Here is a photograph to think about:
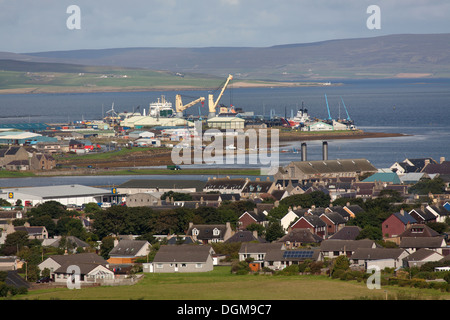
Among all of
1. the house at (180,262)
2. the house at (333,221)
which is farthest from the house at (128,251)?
the house at (333,221)

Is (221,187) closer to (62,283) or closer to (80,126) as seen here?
(62,283)

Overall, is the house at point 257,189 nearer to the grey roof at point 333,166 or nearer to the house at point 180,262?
the grey roof at point 333,166

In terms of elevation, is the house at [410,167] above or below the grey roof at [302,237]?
above

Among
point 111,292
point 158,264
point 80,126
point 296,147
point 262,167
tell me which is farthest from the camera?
point 80,126

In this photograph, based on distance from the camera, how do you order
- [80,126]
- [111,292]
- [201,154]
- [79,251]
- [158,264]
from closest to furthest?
[111,292] → [158,264] → [79,251] → [201,154] → [80,126]

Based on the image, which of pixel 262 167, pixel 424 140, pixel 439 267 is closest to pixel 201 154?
pixel 262 167

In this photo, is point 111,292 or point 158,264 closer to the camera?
point 111,292

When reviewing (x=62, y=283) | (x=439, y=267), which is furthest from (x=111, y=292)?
(x=439, y=267)

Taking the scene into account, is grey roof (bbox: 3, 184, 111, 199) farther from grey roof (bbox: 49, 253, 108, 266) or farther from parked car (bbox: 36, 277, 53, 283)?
parked car (bbox: 36, 277, 53, 283)
